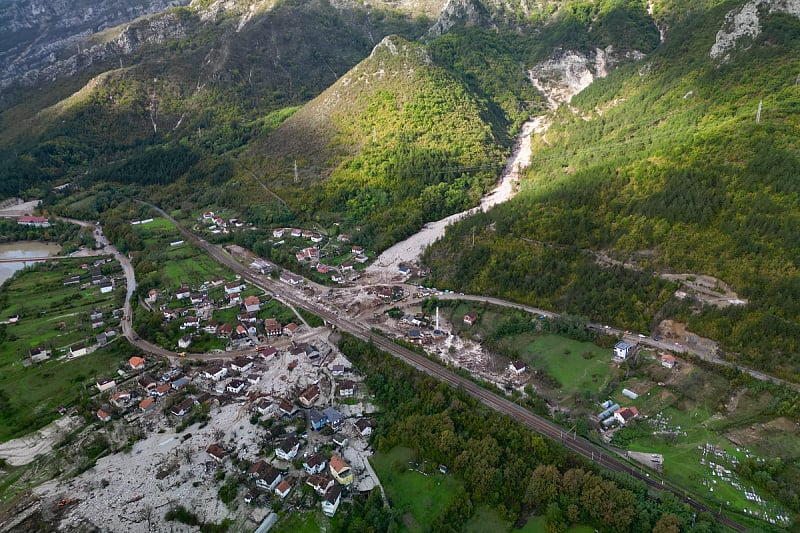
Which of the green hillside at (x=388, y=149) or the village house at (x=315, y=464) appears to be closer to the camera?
the village house at (x=315, y=464)

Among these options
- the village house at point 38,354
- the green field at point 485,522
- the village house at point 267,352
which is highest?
the village house at point 38,354

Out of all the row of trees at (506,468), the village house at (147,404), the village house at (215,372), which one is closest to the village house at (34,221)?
the village house at (215,372)

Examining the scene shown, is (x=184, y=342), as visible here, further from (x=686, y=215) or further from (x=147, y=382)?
(x=686, y=215)

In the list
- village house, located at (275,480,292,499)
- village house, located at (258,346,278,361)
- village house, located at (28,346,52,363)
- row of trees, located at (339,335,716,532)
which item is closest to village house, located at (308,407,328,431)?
row of trees, located at (339,335,716,532)

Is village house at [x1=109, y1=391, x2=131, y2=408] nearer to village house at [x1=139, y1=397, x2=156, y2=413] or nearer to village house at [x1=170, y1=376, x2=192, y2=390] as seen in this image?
village house at [x1=139, y1=397, x2=156, y2=413]

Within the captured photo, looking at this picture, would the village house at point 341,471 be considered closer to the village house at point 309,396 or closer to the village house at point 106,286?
the village house at point 309,396

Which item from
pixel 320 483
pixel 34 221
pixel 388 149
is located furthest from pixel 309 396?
pixel 34 221

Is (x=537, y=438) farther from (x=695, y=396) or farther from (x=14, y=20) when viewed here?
(x=14, y=20)
